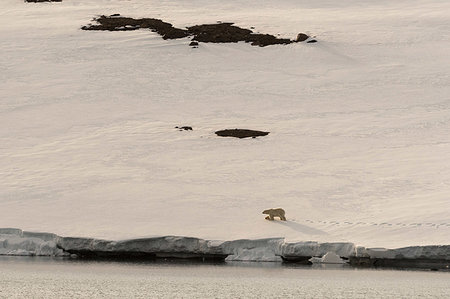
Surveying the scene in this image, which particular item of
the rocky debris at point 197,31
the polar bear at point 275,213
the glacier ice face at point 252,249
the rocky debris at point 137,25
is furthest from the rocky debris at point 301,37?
the glacier ice face at point 252,249

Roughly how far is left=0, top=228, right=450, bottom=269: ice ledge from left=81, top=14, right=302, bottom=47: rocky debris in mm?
29668

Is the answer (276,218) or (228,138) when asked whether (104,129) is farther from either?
(276,218)

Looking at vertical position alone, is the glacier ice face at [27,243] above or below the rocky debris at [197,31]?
below

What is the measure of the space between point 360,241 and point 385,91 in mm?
21385

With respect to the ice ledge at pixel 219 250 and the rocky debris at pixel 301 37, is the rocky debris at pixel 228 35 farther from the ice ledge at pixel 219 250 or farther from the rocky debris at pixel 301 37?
the ice ledge at pixel 219 250

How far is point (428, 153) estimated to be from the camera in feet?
149

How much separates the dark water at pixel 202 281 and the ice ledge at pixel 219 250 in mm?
423

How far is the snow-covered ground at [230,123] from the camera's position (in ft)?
125

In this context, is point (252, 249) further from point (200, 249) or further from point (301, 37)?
point (301, 37)

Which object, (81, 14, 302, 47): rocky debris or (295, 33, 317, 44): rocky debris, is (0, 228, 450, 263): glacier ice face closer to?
(81, 14, 302, 47): rocky debris

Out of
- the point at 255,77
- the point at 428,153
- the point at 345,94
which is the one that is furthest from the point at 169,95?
the point at 428,153

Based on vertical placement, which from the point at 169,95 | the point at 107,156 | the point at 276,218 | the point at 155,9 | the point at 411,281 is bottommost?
the point at 411,281

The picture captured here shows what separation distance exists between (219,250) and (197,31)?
3285 cm

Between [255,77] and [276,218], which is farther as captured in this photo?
[255,77]
